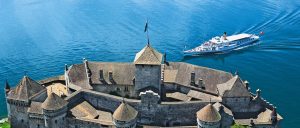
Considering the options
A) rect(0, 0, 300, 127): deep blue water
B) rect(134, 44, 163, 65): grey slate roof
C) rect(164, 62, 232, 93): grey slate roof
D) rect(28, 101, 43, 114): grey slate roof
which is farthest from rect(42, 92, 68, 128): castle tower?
rect(0, 0, 300, 127): deep blue water

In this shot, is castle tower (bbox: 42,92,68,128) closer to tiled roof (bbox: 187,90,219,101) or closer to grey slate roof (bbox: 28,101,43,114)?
grey slate roof (bbox: 28,101,43,114)

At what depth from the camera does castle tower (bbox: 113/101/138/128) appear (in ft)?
237

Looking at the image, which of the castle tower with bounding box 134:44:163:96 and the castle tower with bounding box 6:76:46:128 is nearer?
the castle tower with bounding box 6:76:46:128

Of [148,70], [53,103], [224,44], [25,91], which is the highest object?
[224,44]

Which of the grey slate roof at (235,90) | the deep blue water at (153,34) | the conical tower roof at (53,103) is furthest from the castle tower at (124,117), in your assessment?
Answer: the deep blue water at (153,34)

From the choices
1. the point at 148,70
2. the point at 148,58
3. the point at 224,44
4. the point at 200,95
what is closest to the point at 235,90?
the point at 200,95

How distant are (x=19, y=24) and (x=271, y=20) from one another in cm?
9425

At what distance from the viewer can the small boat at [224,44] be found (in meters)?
136

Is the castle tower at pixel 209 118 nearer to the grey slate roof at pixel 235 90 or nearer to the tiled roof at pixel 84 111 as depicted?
the grey slate roof at pixel 235 90

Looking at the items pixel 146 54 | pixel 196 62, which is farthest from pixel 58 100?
pixel 196 62

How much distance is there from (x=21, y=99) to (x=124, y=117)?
72.4 feet

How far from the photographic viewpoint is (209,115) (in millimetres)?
71750

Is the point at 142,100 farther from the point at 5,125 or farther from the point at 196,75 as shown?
the point at 5,125

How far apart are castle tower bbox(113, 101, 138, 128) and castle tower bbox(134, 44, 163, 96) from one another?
1377 centimetres
